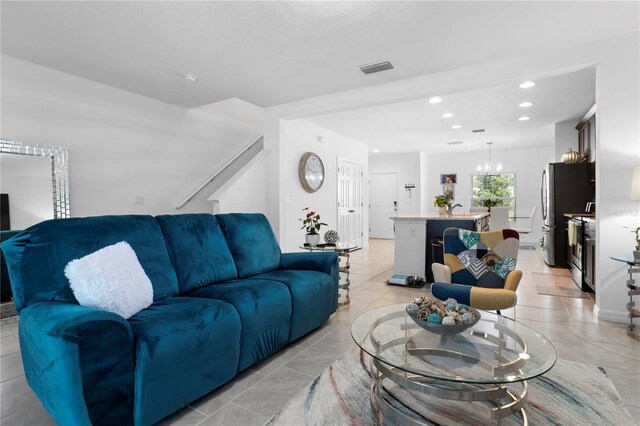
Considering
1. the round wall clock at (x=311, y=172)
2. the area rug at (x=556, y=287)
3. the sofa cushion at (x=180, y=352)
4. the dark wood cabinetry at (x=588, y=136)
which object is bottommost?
the area rug at (x=556, y=287)

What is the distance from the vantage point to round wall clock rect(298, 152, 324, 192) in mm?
6215

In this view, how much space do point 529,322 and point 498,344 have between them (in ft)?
6.07

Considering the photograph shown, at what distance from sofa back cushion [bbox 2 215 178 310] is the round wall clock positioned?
406cm

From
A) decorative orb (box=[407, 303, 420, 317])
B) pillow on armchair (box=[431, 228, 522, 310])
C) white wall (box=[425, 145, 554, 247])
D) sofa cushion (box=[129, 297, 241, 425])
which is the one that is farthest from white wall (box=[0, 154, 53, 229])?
white wall (box=[425, 145, 554, 247])

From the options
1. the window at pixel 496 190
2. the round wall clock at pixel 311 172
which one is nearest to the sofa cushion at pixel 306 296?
the round wall clock at pixel 311 172

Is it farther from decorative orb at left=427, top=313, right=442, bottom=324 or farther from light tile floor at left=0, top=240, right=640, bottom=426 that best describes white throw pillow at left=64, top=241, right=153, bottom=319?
decorative orb at left=427, top=313, right=442, bottom=324

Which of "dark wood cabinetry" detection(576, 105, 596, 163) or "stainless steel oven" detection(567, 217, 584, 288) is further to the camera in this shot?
"dark wood cabinetry" detection(576, 105, 596, 163)

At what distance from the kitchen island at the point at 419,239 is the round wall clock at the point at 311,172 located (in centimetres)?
198

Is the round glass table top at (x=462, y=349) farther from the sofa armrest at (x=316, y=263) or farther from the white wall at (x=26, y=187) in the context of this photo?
the white wall at (x=26, y=187)

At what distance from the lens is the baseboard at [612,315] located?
3221 mm

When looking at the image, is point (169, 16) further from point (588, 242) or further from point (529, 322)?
point (588, 242)

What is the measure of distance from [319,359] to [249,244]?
3.77ft

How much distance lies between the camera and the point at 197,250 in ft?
8.64

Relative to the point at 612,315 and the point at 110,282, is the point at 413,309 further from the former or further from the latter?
the point at 612,315
